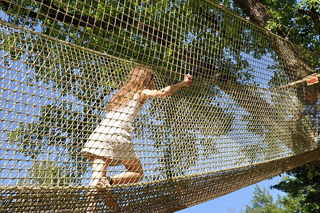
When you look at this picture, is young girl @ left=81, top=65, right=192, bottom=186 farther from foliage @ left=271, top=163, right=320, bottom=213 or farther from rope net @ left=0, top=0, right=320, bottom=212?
foliage @ left=271, top=163, right=320, bottom=213

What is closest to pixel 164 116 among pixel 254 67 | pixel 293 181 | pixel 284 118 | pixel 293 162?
pixel 254 67

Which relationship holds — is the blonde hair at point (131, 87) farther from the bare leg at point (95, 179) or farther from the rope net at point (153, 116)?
the bare leg at point (95, 179)

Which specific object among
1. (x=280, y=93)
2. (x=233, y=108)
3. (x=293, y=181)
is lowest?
(x=293, y=181)

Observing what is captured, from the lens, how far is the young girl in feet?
3.87

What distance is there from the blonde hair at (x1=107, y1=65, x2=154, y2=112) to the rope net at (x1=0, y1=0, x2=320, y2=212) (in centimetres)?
2

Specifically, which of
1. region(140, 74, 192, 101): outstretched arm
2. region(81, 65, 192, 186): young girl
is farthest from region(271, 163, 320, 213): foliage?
region(81, 65, 192, 186): young girl

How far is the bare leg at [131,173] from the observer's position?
1.23m

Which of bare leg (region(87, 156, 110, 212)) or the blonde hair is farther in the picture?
the blonde hair

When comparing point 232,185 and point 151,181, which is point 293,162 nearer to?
point 232,185

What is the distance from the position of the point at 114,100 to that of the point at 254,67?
92 centimetres

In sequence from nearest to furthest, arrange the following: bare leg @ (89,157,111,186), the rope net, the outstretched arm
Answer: the rope net < bare leg @ (89,157,111,186) < the outstretched arm

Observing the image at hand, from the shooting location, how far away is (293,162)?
6.51 ft

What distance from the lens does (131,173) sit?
1.24m

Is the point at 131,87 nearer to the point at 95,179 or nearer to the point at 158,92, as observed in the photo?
the point at 158,92
